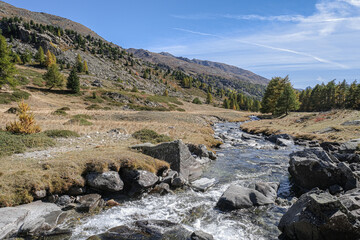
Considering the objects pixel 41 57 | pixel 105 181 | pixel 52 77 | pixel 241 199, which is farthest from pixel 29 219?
pixel 41 57

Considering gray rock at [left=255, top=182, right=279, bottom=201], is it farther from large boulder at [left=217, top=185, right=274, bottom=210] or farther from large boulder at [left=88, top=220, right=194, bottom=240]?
large boulder at [left=88, top=220, right=194, bottom=240]

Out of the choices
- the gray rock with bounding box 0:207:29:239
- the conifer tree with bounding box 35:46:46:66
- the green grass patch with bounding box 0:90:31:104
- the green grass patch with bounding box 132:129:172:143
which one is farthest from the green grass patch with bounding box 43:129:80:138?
the conifer tree with bounding box 35:46:46:66

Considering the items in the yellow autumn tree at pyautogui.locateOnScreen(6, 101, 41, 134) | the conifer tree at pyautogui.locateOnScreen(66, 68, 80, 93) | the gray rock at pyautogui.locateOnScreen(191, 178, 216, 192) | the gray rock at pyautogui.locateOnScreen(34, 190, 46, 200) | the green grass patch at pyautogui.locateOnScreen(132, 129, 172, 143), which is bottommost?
the gray rock at pyautogui.locateOnScreen(191, 178, 216, 192)

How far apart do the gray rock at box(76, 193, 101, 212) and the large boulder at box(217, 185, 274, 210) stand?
6.18 m

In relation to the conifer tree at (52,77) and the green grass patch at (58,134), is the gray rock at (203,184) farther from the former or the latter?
the conifer tree at (52,77)

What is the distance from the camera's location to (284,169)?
631 inches

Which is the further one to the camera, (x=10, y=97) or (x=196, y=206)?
(x=10, y=97)

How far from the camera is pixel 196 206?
998cm

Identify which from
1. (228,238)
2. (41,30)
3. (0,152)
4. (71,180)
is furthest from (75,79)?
(41,30)

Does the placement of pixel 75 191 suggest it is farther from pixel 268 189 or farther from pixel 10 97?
pixel 10 97

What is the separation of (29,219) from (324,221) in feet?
34.8

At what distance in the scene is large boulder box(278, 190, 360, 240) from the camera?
6023mm

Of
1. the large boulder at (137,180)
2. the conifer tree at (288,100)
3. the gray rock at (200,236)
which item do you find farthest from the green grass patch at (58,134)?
the conifer tree at (288,100)

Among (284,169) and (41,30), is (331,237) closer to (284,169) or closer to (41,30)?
(284,169)
